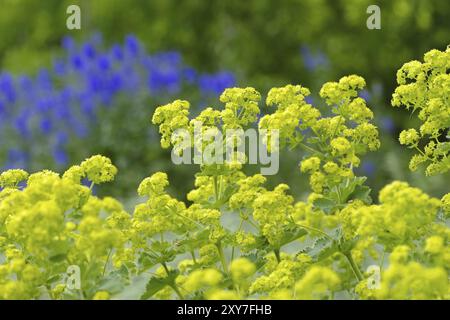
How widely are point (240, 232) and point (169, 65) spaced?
6680 millimetres

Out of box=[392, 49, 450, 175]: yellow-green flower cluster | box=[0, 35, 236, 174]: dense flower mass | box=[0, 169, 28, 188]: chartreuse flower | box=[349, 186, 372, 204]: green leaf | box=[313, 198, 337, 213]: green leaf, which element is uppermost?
box=[0, 35, 236, 174]: dense flower mass

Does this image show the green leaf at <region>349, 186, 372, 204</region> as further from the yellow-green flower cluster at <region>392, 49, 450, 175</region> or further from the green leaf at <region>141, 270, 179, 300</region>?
the green leaf at <region>141, 270, 179, 300</region>

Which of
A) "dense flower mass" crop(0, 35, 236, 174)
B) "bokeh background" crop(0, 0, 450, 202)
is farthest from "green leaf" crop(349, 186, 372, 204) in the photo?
"dense flower mass" crop(0, 35, 236, 174)

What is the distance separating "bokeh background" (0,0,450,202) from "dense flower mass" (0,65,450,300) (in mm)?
4442

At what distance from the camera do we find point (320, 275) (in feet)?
7.29

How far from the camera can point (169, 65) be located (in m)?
9.42

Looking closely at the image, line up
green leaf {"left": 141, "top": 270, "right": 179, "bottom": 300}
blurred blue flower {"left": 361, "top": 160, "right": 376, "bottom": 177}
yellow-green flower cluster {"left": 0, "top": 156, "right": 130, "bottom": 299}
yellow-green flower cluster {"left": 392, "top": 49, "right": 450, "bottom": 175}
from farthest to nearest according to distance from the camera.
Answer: blurred blue flower {"left": 361, "top": 160, "right": 376, "bottom": 177}, yellow-green flower cluster {"left": 392, "top": 49, "right": 450, "bottom": 175}, green leaf {"left": 141, "top": 270, "right": 179, "bottom": 300}, yellow-green flower cluster {"left": 0, "top": 156, "right": 130, "bottom": 299}

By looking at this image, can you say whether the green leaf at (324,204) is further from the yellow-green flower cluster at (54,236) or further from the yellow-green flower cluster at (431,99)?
the yellow-green flower cluster at (54,236)

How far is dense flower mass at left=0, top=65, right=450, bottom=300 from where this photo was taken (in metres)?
2.32

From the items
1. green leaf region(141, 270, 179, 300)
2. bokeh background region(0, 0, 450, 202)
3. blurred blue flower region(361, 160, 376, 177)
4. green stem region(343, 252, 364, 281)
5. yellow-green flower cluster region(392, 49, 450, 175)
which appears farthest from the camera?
blurred blue flower region(361, 160, 376, 177)

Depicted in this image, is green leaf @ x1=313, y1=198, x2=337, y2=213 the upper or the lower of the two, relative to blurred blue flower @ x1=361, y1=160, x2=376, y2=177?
lower

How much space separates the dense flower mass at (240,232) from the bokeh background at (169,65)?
14.6 ft
